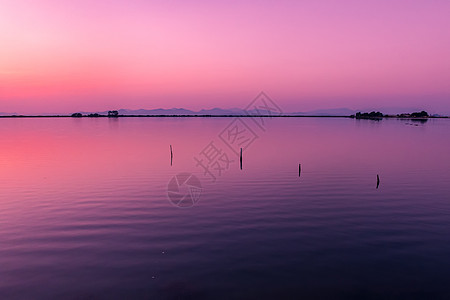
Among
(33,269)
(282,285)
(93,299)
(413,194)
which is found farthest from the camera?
(413,194)

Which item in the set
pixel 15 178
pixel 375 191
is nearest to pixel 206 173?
pixel 375 191

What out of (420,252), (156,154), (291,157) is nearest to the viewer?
(420,252)

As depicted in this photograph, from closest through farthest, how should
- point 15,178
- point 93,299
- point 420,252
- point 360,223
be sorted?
point 93,299
point 420,252
point 360,223
point 15,178

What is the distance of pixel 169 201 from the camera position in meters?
26.5

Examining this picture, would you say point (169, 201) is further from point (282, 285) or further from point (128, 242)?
point (282, 285)

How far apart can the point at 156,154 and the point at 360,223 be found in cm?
4407

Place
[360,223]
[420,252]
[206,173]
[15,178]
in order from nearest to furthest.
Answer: [420,252]
[360,223]
[15,178]
[206,173]

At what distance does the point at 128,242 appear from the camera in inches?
687

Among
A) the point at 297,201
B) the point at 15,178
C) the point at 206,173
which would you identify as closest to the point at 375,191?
the point at 297,201

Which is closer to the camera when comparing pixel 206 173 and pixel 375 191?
pixel 375 191

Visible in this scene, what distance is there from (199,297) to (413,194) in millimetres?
25351

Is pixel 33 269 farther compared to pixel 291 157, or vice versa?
pixel 291 157

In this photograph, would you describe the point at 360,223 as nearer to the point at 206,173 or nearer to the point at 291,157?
the point at 206,173

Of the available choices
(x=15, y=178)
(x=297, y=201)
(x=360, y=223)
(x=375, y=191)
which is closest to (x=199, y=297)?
(x=360, y=223)
